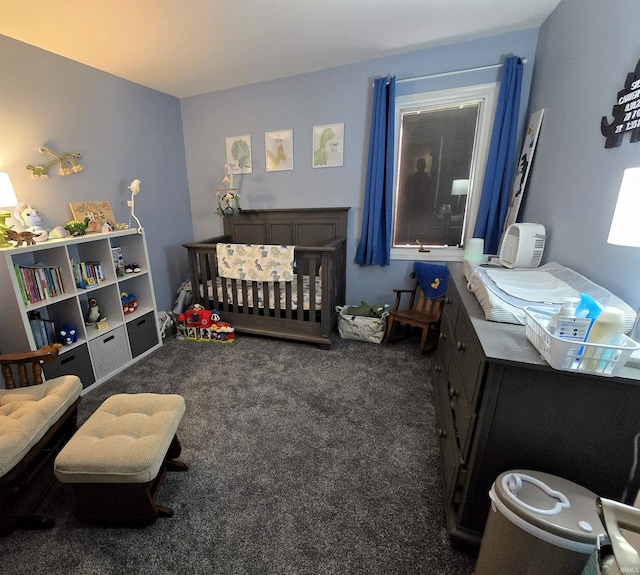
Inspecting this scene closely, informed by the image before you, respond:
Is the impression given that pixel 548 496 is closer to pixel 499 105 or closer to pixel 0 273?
pixel 499 105

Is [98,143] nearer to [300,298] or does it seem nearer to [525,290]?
[300,298]

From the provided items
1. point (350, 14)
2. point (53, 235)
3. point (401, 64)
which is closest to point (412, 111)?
point (401, 64)

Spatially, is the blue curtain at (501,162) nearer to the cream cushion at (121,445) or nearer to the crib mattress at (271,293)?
the crib mattress at (271,293)

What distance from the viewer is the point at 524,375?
866 mm

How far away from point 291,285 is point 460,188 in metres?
1.74

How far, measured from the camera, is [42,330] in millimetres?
1923

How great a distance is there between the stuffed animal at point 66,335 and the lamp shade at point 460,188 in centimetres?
321

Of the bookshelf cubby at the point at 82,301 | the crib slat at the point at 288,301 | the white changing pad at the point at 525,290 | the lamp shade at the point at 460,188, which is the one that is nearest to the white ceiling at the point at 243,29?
the lamp shade at the point at 460,188

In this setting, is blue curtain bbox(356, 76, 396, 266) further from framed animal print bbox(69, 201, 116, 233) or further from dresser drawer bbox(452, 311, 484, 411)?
framed animal print bbox(69, 201, 116, 233)

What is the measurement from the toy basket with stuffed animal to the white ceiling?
2.14m

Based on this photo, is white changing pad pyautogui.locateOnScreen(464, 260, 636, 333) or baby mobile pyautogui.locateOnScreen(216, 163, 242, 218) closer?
white changing pad pyautogui.locateOnScreen(464, 260, 636, 333)

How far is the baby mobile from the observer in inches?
119

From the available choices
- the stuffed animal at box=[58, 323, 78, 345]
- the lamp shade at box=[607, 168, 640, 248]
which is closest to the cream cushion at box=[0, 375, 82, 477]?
the stuffed animal at box=[58, 323, 78, 345]

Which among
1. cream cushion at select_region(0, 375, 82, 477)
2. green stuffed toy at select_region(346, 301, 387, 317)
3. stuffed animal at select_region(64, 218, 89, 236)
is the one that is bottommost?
green stuffed toy at select_region(346, 301, 387, 317)
